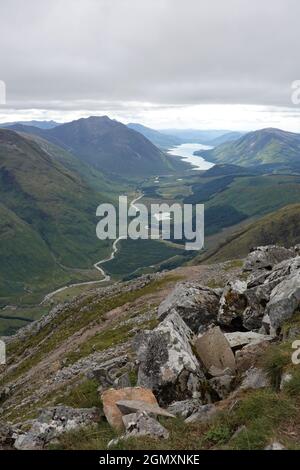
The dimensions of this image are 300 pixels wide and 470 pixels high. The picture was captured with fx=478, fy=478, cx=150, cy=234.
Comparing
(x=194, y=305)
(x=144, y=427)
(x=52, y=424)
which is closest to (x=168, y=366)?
(x=144, y=427)

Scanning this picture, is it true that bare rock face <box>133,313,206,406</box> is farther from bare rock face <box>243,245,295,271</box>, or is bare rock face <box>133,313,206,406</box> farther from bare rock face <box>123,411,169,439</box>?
bare rock face <box>243,245,295,271</box>

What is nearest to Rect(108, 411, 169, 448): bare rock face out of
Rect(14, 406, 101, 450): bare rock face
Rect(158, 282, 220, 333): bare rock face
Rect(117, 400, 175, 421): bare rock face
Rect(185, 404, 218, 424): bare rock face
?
Rect(117, 400, 175, 421): bare rock face

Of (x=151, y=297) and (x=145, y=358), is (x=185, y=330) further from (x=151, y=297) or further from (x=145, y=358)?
(x=151, y=297)

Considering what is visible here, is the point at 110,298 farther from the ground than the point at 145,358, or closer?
closer

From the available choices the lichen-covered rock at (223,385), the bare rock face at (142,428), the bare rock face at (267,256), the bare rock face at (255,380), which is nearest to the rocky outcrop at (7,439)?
the bare rock face at (142,428)

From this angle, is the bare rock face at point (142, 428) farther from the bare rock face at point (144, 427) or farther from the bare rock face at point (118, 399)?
the bare rock face at point (118, 399)

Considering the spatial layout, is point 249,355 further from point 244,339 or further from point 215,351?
point 244,339

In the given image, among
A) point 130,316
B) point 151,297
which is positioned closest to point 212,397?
point 130,316
